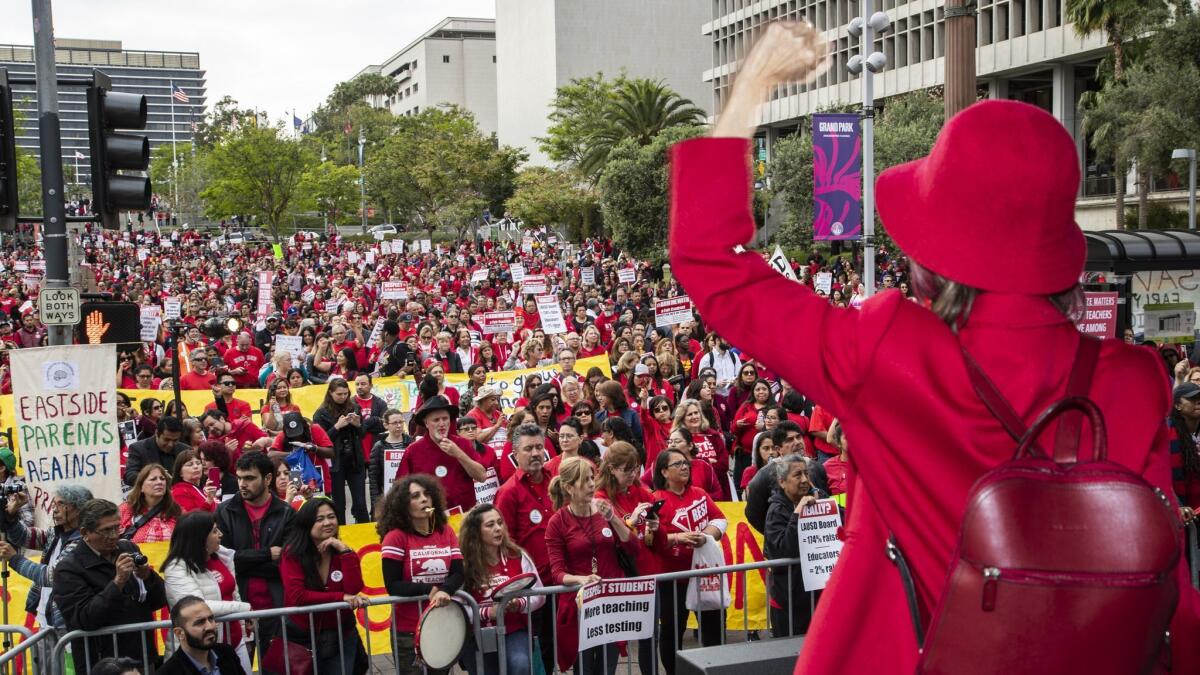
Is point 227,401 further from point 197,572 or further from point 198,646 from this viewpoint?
point 198,646

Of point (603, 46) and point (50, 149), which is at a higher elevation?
point (603, 46)

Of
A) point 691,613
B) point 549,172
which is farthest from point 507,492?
point 549,172

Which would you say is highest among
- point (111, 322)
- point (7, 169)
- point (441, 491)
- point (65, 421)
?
point (7, 169)

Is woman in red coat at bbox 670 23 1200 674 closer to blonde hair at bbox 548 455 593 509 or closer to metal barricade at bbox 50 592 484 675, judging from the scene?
metal barricade at bbox 50 592 484 675

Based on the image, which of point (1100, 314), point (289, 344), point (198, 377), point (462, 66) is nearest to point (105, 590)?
point (198, 377)

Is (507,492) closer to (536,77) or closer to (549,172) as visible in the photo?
(549,172)

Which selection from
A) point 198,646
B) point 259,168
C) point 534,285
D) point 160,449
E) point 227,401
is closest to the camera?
point 198,646

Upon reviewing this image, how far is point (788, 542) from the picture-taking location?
24.5 feet

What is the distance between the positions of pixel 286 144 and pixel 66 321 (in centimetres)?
6209

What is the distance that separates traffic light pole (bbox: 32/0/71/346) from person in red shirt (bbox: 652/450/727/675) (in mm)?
4440

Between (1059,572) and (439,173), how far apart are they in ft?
235

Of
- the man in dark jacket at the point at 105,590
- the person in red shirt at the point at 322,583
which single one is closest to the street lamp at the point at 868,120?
the person in red shirt at the point at 322,583

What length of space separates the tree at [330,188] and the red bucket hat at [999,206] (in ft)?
235

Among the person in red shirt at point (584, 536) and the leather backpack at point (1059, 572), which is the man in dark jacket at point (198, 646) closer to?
the person in red shirt at point (584, 536)
